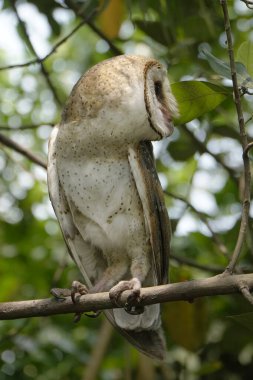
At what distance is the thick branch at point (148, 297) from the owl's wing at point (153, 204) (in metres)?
0.44

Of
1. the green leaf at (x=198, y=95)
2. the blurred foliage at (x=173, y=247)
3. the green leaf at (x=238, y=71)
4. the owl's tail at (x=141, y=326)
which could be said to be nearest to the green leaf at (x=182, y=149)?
the blurred foliage at (x=173, y=247)

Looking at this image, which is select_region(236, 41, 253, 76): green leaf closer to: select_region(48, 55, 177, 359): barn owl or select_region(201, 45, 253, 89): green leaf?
select_region(201, 45, 253, 89): green leaf

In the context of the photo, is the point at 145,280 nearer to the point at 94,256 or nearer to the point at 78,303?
the point at 94,256

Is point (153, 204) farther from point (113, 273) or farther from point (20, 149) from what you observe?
point (20, 149)

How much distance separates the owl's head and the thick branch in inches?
26.3

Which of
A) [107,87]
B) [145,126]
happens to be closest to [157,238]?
[145,126]

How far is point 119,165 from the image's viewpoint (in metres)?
2.68

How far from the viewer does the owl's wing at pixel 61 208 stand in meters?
2.82

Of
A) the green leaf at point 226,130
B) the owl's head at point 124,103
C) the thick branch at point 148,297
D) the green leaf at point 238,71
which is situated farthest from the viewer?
the green leaf at point 226,130

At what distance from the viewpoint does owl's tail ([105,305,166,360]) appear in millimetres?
A: 2844

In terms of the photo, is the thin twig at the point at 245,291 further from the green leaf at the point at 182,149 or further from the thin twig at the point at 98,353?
the green leaf at the point at 182,149

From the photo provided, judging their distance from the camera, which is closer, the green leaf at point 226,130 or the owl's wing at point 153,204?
the owl's wing at point 153,204

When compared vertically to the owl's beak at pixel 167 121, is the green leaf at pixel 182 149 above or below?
below

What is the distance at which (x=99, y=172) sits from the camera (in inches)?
106
